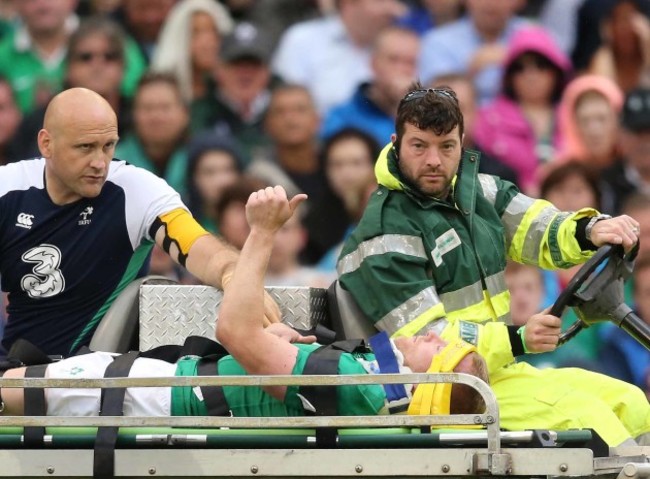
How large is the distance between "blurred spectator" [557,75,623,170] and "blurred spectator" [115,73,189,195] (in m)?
2.41

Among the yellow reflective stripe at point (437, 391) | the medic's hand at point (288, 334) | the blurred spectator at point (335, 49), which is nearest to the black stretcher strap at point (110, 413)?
the medic's hand at point (288, 334)

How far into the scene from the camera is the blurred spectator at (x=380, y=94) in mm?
9578

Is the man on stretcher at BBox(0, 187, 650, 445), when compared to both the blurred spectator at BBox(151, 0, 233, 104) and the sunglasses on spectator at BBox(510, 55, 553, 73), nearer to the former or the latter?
the sunglasses on spectator at BBox(510, 55, 553, 73)

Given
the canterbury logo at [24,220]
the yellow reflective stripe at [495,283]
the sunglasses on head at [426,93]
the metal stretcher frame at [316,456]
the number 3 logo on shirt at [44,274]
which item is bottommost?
the metal stretcher frame at [316,456]

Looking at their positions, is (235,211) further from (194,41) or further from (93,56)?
(93,56)

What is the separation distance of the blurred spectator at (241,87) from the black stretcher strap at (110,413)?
4836 millimetres

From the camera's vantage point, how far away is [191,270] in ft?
19.5

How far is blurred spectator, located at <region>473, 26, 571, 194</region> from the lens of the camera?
948 centimetres

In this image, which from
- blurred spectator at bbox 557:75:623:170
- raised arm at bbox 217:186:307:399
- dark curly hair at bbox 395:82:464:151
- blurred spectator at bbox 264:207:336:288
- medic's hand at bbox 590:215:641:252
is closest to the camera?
raised arm at bbox 217:186:307:399

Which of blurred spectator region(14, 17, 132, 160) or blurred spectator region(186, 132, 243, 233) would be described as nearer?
blurred spectator region(186, 132, 243, 233)

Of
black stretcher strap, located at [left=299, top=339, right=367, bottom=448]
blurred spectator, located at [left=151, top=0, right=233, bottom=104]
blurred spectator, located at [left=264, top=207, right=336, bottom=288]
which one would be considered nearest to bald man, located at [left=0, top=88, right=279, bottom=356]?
black stretcher strap, located at [left=299, top=339, right=367, bottom=448]

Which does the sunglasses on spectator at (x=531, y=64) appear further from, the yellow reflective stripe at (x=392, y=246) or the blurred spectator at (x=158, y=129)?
the yellow reflective stripe at (x=392, y=246)

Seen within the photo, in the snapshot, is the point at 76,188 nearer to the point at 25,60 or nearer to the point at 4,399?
the point at 4,399

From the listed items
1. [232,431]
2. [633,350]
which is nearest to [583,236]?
[232,431]
